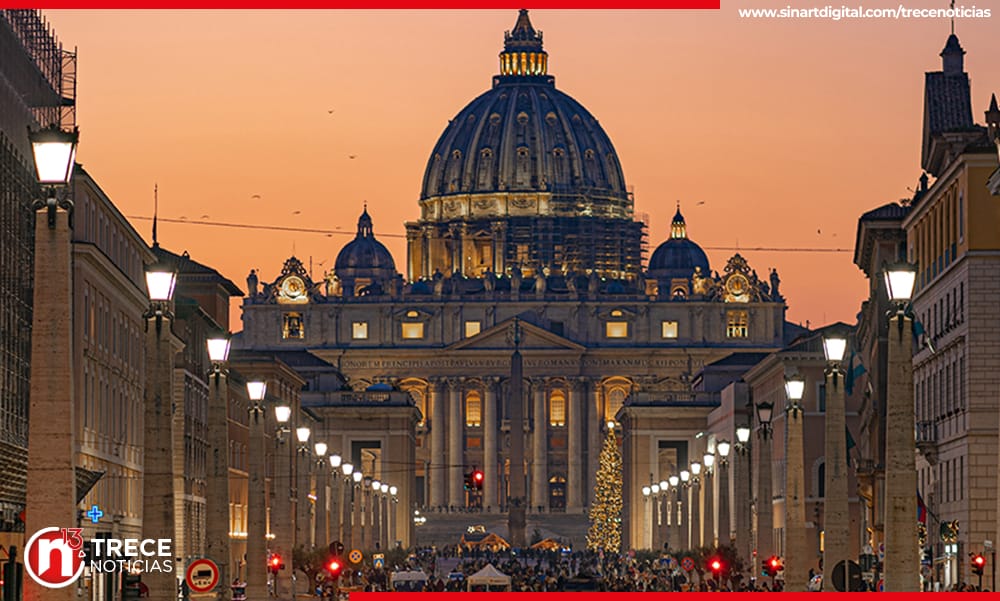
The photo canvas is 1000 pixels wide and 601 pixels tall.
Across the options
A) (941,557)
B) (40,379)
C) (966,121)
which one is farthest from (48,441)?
(966,121)

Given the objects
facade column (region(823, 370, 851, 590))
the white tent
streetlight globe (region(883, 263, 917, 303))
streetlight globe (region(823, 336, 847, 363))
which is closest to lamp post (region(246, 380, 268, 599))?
facade column (region(823, 370, 851, 590))

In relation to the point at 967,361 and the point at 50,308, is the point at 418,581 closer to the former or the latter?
the point at 967,361

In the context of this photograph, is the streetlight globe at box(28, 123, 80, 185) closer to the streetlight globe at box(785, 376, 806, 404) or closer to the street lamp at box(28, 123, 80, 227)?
the street lamp at box(28, 123, 80, 227)

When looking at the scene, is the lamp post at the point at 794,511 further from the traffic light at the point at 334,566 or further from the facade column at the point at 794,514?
the traffic light at the point at 334,566

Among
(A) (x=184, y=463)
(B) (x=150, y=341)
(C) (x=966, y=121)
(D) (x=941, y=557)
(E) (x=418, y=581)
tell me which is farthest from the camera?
(E) (x=418, y=581)

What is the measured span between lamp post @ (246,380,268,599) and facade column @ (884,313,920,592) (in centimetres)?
1750

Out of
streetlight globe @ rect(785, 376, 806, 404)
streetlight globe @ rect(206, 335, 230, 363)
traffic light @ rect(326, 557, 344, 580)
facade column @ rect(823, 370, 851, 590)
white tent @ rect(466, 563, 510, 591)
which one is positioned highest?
streetlight globe @ rect(206, 335, 230, 363)

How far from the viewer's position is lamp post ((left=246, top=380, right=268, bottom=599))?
44.4 meters

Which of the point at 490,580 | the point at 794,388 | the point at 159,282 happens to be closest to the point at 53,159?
the point at 159,282

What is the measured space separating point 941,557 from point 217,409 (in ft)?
94.4

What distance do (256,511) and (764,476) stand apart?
11.5 m

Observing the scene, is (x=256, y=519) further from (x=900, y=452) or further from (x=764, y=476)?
(x=900, y=452)

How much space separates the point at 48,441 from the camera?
2178 centimetres

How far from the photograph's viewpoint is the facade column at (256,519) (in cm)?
4506
